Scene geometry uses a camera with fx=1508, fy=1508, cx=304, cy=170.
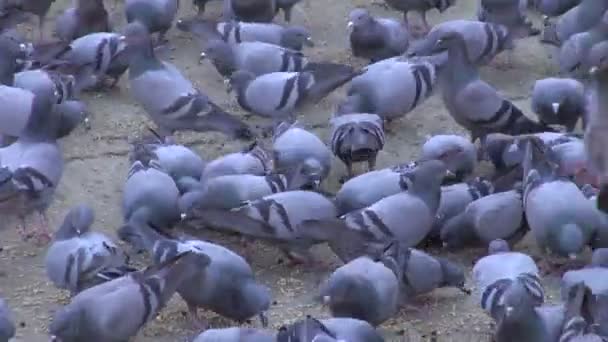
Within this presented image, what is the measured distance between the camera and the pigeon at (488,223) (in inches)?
302

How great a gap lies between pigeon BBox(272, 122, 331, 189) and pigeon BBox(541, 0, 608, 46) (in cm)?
290

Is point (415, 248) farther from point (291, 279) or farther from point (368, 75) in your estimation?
point (368, 75)

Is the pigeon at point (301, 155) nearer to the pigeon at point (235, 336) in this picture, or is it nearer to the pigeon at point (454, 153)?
the pigeon at point (454, 153)

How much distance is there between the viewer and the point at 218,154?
9281 mm

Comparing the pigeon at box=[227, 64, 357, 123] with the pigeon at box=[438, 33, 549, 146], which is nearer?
the pigeon at box=[438, 33, 549, 146]

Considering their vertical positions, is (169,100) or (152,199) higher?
(152,199)

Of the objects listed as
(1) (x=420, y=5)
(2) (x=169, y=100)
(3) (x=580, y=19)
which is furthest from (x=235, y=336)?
(1) (x=420, y=5)

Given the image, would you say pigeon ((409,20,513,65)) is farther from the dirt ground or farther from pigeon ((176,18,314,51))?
pigeon ((176,18,314,51))

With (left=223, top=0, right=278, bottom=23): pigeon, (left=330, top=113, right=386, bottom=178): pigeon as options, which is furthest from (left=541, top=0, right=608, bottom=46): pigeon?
(left=330, top=113, right=386, bottom=178): pigeon

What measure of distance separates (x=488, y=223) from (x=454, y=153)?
0.77 m

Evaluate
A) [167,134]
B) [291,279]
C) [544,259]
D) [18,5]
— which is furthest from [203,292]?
[18,5]

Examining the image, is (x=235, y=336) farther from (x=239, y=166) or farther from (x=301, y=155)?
(x=301, y=155)

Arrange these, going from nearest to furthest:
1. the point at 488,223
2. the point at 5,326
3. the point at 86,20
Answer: the point at 5,326 → the point at 488,223 → the point at 86,20

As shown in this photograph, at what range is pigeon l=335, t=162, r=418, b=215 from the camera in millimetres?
7785
